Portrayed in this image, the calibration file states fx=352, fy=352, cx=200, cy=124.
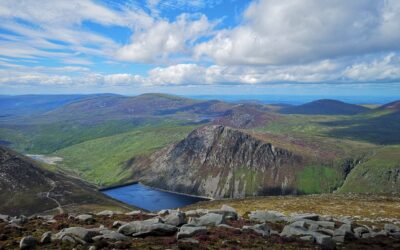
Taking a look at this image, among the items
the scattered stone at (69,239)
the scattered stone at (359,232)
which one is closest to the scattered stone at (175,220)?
the scattered stone at (69,239)

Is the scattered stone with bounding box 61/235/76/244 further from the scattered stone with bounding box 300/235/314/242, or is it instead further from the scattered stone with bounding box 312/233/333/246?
the scattered stone with bounding box 312/233/333/246

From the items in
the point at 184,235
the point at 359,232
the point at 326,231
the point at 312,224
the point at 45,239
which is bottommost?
the point at 359,232

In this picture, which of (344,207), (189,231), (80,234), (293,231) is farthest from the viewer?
(344,207)

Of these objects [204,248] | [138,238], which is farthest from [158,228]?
[204,248]

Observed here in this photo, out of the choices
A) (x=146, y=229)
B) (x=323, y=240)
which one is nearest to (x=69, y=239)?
(x=146, y=229)

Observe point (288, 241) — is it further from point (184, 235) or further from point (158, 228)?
point (158, 228)

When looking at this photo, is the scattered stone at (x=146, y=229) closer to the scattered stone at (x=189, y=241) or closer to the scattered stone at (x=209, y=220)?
the scattered stone at (x=189, y=241)

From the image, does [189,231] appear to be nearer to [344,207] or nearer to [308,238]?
[308,238]

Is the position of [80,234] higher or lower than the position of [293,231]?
higher
